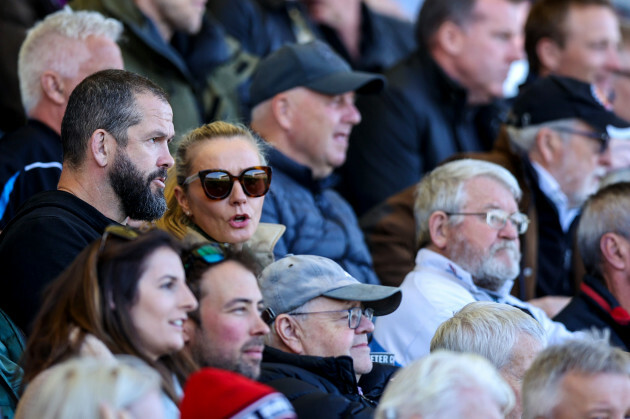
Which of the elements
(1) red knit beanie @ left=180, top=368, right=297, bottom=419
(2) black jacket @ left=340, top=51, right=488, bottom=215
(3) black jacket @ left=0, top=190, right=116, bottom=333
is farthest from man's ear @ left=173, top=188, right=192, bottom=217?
(2) black jacket @ left=340, top=51, right=488, bottom=215

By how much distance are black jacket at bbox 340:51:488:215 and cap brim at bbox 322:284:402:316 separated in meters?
2.59

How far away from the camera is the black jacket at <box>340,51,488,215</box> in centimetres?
654

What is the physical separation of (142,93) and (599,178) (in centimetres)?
323

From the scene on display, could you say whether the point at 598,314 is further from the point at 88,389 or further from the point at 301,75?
the point at 88,389

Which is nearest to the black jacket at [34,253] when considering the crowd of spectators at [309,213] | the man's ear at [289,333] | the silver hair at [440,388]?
the crowd of spectators at [309,213]

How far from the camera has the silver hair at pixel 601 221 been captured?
17.2 ft

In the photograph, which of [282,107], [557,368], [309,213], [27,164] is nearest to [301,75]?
[282,107]

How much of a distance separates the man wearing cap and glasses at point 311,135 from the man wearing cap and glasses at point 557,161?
2.99 feet

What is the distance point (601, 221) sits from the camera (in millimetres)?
5277

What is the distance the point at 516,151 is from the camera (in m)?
6.24

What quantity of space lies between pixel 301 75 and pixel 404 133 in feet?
4.17

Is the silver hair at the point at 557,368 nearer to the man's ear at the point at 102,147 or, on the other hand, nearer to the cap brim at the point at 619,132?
the man's ear at the point at 102,147

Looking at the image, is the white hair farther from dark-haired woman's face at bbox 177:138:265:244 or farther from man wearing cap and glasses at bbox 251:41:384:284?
man wearing cap and glasses at bbox 251:41:384:284

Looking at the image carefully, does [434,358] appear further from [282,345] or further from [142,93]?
[142,93]
